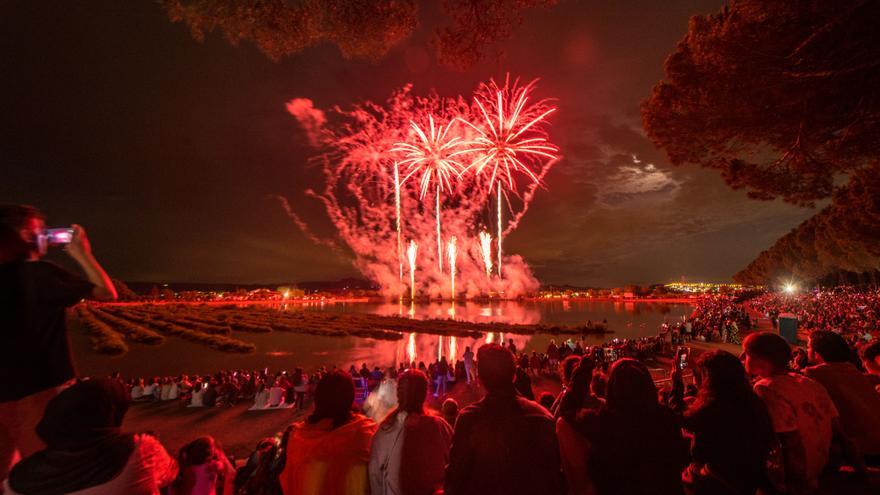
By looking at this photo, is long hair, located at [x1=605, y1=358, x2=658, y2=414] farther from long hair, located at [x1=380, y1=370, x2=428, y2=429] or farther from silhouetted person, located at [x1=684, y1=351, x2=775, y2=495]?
long hair, located at [x1=380, y1=370, x2=428, y2=429]

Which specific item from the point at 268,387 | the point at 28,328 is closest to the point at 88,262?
the point at 28,328

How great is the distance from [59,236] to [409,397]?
2.72 m

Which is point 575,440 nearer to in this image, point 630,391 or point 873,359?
point 630,391

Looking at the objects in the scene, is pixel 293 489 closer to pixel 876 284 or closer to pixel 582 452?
pixel 582 452

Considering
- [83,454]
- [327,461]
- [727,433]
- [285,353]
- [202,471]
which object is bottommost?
[285,353]

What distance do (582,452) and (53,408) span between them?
3359 mm

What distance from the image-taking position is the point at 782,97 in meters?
9.01

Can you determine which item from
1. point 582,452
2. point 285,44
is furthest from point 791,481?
point 285,44

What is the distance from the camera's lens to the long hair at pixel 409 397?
3.01 m

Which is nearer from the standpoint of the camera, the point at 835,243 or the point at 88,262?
the point at 88,262

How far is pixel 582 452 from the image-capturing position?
9.98 ft

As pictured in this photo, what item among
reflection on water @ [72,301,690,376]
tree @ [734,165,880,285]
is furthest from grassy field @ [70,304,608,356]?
tree @ [734,165,880,285]

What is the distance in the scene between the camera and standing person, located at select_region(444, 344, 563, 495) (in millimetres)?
2512

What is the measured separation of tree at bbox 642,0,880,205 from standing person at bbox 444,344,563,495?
867 centimetres
